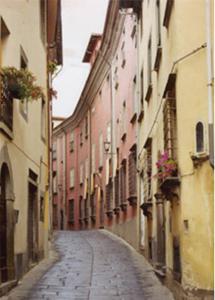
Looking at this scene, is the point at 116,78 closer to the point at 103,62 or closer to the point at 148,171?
the point at 103,62

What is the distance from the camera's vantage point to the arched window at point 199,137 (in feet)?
26.0

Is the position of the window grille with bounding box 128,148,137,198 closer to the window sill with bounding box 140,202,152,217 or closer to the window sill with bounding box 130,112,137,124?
the window sill with bounding box 130,112,137,124

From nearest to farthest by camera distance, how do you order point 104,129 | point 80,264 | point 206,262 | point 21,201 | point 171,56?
point 206,262 < point 171,56 < point 21,201 < point 80,264 < point 104,129

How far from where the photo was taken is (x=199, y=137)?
8.01m

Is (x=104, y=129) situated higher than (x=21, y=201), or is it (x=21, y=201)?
(x=104, y=129)

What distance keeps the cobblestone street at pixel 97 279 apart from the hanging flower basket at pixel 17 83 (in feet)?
12.0

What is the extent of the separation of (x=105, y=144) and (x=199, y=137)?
19990 mm

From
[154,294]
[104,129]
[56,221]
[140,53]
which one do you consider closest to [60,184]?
[56,221]

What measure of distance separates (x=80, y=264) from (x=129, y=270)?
5.80ft

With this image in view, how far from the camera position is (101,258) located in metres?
16.4

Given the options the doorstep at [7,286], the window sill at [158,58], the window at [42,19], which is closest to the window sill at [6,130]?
the doorstep at [7,286]

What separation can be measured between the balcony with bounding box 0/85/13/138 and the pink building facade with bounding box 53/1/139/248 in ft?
24.0

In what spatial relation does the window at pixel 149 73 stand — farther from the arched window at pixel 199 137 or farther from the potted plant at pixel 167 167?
the arched window at pixel 199 137

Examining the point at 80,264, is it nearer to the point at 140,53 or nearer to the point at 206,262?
the point at 140,53
